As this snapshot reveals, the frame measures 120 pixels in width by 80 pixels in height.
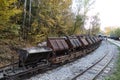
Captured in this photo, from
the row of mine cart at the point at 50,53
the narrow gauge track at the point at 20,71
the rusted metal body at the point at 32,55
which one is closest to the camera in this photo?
the narrow gauge track at the point at 20,71

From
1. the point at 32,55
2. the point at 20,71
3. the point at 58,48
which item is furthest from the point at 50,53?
the point at 20,71

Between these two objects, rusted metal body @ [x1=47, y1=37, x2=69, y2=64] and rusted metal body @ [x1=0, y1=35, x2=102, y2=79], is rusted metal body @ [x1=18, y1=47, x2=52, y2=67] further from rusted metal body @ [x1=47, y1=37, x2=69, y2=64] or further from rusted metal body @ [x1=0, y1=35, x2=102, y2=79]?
rusted metal body @ [x1=47, y1=37, x2=69, y2=64]

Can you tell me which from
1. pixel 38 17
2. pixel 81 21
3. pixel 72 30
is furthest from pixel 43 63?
pixel 81 21

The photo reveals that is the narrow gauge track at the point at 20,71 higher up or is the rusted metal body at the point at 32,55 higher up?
the rusted metal body at the point at 32,55

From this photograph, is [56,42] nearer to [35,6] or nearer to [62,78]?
[62,78]

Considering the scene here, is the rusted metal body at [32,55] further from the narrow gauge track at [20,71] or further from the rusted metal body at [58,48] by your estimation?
the rusted metal body at [58,48]

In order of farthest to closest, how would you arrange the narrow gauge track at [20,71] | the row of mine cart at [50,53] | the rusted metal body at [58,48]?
the rusted metal body at [58,48] → the row of mine cart at [50,53] → the narrow gauge track at [20,71]

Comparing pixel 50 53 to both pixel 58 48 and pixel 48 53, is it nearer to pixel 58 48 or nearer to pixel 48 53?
pixel 48 53

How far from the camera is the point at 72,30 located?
44969 millimetres

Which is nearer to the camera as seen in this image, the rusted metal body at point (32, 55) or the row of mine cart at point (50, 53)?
the rusted metal body at point (32, 55)

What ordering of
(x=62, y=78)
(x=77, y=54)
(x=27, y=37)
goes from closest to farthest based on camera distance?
(x=62, y=78) → (x=77, y=54) → (x=27, y=37)

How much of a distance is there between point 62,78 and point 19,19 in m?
14.7

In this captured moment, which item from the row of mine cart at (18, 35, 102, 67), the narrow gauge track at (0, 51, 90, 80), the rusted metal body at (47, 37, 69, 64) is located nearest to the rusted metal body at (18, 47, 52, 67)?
the row of mine cart at (18, 35, 102, 67)

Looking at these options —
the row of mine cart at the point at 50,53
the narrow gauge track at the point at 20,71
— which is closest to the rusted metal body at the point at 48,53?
the row of mine cart at the point at 50,53
